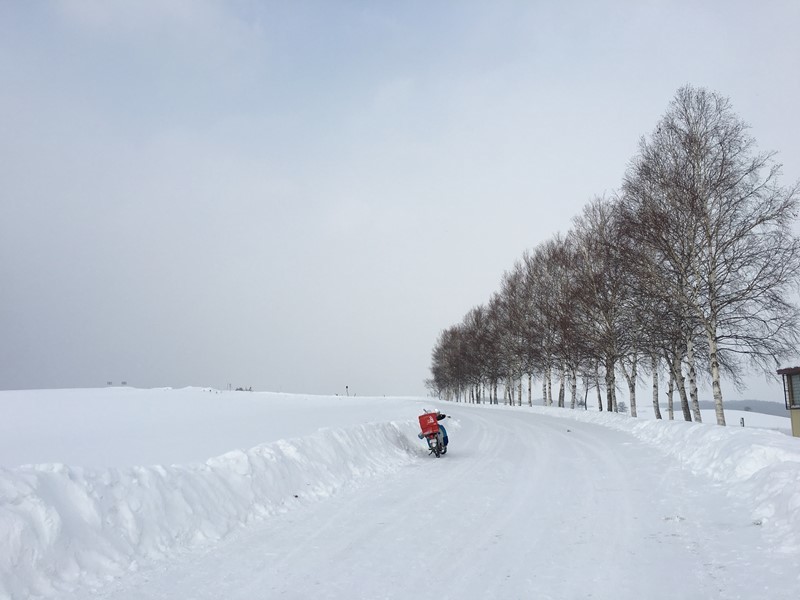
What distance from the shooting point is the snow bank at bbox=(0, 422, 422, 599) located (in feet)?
17.6

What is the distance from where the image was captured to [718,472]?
413 inches

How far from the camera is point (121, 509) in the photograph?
262 inches

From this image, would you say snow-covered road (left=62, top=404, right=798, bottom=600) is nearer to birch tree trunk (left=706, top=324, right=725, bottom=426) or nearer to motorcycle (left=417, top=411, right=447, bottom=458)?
motorcycle (left=417, top=411, right=447, bottom=458)

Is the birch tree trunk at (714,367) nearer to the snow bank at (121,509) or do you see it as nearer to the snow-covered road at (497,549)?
the snow-covered road at (497,549)

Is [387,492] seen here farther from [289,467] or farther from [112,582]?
[112,582]

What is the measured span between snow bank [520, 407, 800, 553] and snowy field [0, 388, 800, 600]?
0.04 m

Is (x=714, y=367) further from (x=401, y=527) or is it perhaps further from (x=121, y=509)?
(x=121, y=509)

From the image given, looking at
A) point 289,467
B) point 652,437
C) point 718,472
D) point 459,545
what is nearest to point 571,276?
point 652,437

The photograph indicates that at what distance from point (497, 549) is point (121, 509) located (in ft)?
14.5

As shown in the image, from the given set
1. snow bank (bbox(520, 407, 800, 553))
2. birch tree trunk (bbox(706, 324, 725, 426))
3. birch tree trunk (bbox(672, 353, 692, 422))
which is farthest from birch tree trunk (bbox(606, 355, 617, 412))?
snow bank (bbox(520, 407, 800, 553))

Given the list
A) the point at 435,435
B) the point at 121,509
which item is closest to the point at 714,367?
the point at 435,435

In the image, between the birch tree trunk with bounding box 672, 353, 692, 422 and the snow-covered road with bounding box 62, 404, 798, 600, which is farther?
the birch tree trunk with bounding box 672, 353, 692, 422

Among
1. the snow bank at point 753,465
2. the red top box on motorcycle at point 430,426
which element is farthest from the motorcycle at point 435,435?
the snow bank at point 753,465

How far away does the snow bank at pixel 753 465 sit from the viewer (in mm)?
6801
